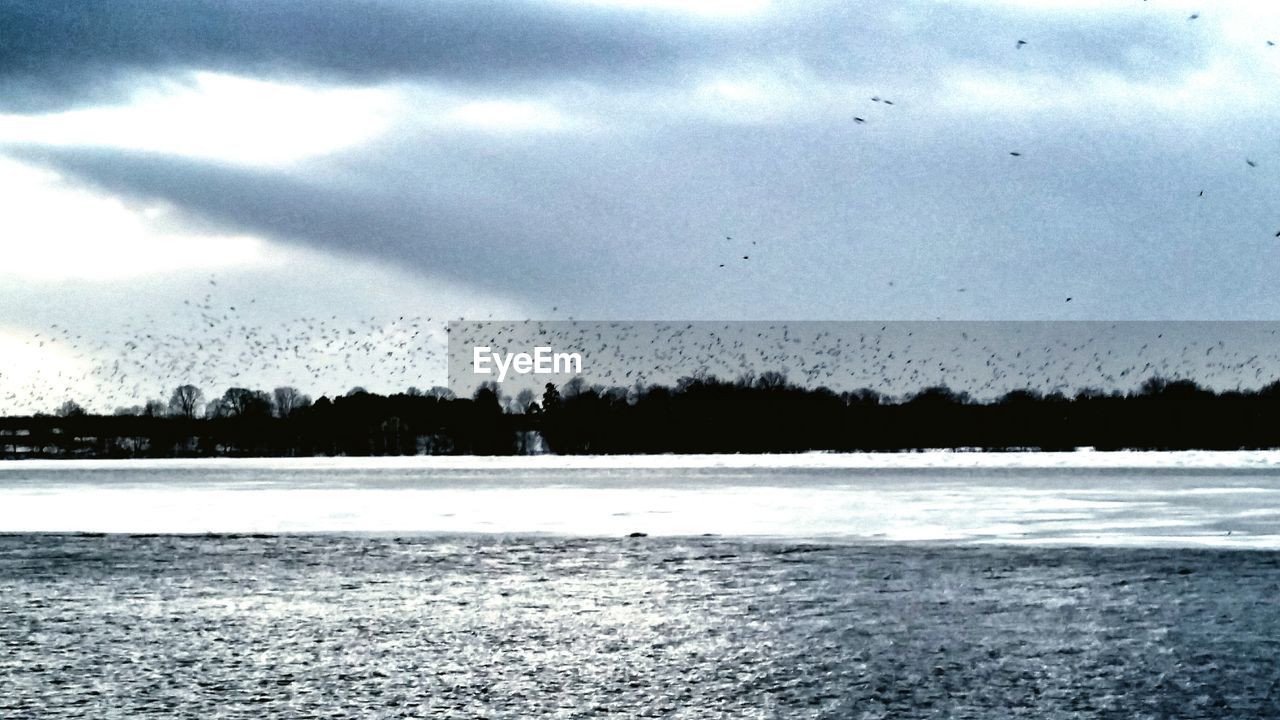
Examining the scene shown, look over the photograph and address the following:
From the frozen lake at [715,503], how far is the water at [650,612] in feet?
0.77

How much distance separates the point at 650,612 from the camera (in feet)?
42.6

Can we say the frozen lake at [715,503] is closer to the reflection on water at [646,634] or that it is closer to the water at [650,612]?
the water at [650,612]

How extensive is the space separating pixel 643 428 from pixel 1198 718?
94.6m

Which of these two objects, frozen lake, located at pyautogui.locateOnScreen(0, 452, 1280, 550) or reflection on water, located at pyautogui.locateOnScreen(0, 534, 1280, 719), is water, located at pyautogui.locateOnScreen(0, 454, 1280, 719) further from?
frozen lake, located at pyautogui.locateOnScreen(0, 452, 1280, 550)

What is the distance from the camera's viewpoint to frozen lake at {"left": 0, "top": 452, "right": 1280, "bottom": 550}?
2275cm

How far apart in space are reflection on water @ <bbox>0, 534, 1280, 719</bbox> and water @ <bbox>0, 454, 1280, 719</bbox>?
0.04m

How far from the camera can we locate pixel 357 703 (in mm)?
8891

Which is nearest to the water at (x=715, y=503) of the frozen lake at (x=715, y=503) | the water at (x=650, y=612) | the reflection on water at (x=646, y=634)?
the frozen lake at (x=715, y=503)

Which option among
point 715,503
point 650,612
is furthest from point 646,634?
point 715,503

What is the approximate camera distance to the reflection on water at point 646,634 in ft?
29.4

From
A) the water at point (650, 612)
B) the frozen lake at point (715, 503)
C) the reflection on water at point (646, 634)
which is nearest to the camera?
the reflection on water at point (646, 634)

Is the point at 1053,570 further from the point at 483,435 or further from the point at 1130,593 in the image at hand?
the point at 483,435

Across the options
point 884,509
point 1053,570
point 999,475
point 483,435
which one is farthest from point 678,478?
point 483,435

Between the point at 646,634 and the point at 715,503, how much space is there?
18.9m
